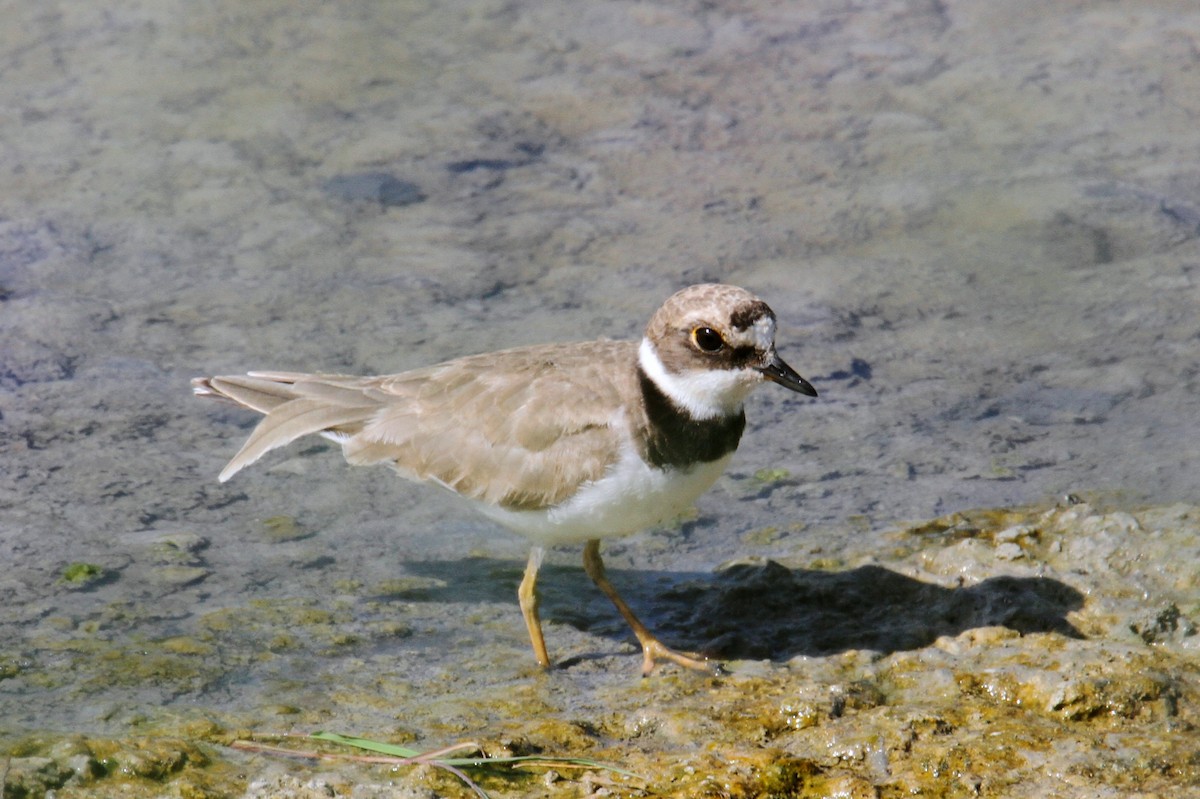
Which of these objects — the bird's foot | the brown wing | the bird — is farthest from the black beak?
the bird's foot

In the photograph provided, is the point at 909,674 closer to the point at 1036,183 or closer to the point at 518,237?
the point at 518,237

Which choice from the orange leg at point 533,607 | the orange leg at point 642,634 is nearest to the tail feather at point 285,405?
the orange leg at point 533,607

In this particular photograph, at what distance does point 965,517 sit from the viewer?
5457 mm

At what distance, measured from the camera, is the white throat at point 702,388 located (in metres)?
4.64

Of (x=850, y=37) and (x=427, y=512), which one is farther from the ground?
(x=850, y=37)

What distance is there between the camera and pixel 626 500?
15.2 feet

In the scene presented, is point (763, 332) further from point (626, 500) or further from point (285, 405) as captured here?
point (285, 405)

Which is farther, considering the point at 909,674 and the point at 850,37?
the point at 850,37

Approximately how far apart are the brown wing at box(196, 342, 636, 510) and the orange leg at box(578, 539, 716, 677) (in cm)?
42

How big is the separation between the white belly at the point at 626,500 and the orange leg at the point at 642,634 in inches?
9.9

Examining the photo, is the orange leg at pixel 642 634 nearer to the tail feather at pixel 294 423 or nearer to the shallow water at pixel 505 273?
the shallow water at pixel 505 273

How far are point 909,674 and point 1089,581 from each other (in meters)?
0.84

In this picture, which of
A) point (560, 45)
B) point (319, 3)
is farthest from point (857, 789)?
point (319, 3)

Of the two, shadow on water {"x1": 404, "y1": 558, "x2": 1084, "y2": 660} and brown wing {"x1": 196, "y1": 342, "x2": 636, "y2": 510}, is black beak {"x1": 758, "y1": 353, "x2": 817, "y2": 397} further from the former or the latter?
shadow on water {"x1": 404, "y1": 558, "x2": 1084, "y2": 660}
